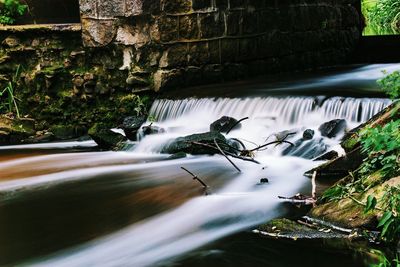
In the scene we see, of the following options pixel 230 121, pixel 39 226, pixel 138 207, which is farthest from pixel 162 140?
pixel 39 226

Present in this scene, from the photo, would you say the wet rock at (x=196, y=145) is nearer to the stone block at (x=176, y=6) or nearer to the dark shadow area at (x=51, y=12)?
the stone block at (x=176, y=6)

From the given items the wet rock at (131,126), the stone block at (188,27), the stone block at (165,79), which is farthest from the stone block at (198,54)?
the wet rock at (131,126)

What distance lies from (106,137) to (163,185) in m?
2.04

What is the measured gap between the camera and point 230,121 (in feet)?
22.0

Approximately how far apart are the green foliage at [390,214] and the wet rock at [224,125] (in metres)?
3.28

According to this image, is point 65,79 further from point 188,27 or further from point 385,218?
point 385,218

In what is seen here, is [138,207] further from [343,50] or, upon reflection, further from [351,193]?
[343,50]

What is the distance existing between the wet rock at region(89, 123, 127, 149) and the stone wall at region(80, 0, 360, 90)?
2.75 feet

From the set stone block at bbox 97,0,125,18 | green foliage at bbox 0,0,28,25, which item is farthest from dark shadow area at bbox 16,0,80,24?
stone block at bbox 97,0,125,18

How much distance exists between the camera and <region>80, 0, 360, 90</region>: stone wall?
24.3 ft

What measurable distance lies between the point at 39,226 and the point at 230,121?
295cm

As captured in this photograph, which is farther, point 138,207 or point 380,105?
point 380,105

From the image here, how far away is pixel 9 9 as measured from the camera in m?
8.02

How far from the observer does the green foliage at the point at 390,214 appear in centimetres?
323
